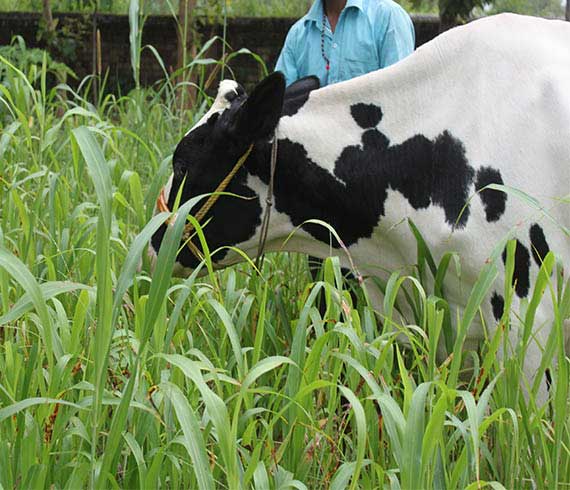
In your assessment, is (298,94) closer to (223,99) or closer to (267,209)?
(223,99)

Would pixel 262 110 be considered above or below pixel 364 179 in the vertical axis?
above

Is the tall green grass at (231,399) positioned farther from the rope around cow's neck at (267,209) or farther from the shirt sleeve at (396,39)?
the shirt sleeve at (396,39)

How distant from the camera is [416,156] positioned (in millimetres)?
2838

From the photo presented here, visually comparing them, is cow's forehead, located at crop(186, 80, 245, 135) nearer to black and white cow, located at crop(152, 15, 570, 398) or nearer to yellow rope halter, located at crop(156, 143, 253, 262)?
black and white cow, located at crop(152, 15, 570, 398)

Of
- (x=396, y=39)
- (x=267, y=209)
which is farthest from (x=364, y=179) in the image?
(x=396, y=39)

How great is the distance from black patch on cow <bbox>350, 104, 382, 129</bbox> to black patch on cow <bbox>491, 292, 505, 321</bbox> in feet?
1.92

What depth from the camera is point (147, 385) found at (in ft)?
7.22

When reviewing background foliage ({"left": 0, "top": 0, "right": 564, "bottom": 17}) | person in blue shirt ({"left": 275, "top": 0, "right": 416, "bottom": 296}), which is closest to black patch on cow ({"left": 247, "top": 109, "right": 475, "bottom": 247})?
person in blue shirt ({"left": 275, "top": 0, "right": 416, "bottom": 296})

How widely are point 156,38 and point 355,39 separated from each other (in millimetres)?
5473

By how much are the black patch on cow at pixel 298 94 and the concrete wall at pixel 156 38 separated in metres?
5.44

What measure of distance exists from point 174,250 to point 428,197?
1.21 metres

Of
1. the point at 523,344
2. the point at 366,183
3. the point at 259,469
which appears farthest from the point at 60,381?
the point at 366,183

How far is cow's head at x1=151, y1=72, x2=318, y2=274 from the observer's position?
115 inches

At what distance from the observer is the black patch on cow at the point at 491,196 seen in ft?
8.77
